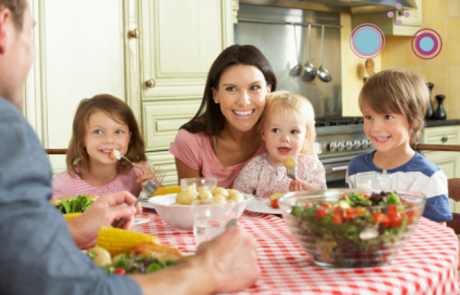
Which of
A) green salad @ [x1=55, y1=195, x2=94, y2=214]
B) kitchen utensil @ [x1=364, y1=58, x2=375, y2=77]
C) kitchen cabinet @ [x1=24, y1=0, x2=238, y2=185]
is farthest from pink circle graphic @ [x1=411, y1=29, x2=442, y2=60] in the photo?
green salad @ [x1=55, y1=195, x2=94, y2=214]

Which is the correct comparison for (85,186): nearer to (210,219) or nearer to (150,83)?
(150,83)

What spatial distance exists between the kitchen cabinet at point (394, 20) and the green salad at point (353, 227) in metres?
3.61

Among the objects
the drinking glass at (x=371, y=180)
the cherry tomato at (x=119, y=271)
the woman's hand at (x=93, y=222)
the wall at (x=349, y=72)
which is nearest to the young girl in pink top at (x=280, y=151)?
the drinking glass at (x=371, y=180)

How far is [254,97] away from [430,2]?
3.04 metres

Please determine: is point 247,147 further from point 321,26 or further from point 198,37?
point 321,26

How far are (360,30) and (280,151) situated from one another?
266cm

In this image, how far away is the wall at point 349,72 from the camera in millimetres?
4238

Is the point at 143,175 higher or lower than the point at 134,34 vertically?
lower

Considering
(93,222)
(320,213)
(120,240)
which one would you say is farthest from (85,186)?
(320,213)

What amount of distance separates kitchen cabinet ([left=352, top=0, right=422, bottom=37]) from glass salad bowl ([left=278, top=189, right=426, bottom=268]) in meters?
3.55

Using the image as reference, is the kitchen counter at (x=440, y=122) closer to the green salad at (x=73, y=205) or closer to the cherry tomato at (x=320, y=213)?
the green salad at (x=73, y=205)

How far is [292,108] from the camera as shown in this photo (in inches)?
75.7

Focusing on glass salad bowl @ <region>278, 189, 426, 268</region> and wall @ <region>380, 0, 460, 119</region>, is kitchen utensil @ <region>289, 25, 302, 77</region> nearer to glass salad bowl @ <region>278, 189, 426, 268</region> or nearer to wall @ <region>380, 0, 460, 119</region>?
wall @ <region>380, 0, 460, 119</region>

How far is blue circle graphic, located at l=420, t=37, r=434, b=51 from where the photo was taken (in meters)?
4.26
